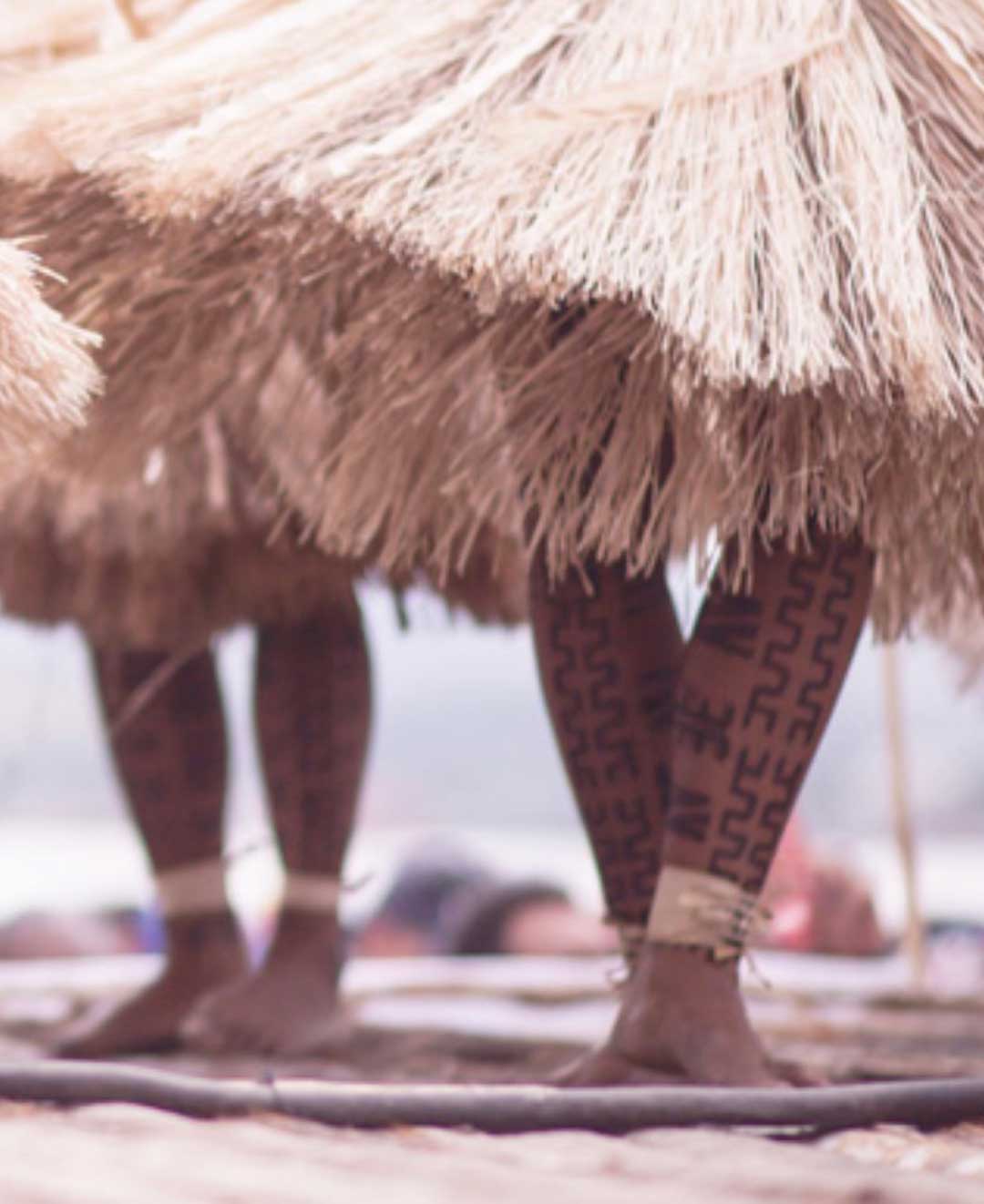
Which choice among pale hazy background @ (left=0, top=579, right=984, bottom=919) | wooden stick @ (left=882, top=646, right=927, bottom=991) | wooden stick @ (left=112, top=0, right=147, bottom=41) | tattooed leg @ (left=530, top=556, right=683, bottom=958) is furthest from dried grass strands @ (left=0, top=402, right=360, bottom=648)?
pale hazy background @ (left=0, top=579, right=984, bottom=919)

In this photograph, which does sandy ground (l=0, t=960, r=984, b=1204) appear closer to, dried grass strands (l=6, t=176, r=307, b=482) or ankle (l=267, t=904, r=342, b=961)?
ankle (l=267, t=904, r=342, b=961)

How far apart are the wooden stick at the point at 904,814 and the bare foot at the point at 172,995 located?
3.57 ft

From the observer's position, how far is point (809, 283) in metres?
1.01

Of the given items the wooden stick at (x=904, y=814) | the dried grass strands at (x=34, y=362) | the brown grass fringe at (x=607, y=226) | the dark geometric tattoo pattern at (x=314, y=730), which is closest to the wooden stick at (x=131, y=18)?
the brown grass fringe at (x=607, y=226)

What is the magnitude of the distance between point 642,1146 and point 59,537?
3.62 feet

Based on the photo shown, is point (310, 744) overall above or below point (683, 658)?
below

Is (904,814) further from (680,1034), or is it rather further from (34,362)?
(34,362)

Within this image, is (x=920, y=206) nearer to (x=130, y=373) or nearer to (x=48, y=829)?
(x=130, y=373)

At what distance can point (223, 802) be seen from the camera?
189 centimetres

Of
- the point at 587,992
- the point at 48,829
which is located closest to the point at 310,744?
the point at 587,992

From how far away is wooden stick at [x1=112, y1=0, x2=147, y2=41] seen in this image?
131 cm

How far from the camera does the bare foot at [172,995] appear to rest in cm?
176

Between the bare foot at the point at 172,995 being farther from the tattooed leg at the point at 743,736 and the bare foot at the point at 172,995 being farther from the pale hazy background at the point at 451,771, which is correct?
the pale hazy background at the point at 451,771

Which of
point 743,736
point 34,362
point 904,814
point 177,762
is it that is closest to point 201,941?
point 177,762
